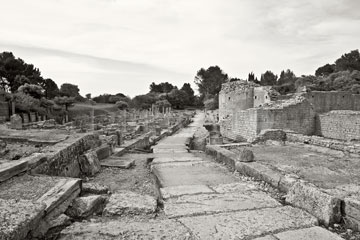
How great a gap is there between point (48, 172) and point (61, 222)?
71.1 inches

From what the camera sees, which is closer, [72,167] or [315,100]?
[72,167]

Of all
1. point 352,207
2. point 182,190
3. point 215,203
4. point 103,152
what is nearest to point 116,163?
point 103,152

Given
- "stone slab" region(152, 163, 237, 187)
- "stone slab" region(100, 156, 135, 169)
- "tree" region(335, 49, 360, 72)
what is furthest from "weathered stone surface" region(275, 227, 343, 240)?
"tree" region(335, 49, 360, 72)

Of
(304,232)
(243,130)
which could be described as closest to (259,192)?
(304,232)

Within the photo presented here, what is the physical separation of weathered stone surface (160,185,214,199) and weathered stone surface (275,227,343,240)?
1.50 metres

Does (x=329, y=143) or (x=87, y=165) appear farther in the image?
(x=329, y=143)

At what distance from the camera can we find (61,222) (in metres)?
2.45

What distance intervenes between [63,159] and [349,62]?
Result: 6493 cm

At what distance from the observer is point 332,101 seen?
1941 cm

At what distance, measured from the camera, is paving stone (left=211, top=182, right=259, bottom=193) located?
385 centimetres

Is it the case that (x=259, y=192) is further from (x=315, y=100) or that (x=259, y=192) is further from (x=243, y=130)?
(x=315, y=100)

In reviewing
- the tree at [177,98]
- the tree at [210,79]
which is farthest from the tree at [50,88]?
the tree at [210,79]

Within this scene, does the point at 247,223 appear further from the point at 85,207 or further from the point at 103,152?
the point at 103,152

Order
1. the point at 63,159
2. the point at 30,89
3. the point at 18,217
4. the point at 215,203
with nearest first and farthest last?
1. the point at 18,217
2. the point at 215,203
3. the point at 63,159
4. the point at 30,89
